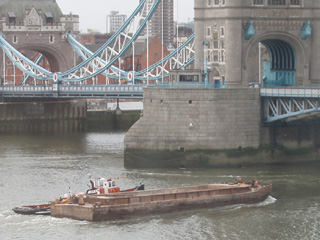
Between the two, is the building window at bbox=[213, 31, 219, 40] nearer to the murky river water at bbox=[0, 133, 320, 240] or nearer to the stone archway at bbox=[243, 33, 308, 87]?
the stone archway at bbox=[243, 33, 308, 87]

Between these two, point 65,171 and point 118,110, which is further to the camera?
point 118,110

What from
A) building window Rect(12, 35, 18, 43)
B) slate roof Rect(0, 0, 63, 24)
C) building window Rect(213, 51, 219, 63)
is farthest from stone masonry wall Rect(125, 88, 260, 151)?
slate roof Rect(0, 0, 63, 24)

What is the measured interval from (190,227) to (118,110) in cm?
5624

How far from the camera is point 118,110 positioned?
10856cm

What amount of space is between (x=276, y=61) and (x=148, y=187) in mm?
20973

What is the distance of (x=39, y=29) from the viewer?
368ft

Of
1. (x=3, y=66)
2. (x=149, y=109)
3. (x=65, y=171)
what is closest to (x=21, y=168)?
(x=65, y=171)

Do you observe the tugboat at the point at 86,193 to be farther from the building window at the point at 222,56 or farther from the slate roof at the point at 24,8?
the slate roof at the point at 24,8

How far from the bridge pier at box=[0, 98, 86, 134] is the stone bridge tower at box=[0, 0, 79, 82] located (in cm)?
748

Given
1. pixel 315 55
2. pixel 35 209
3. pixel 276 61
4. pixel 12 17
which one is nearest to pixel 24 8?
pixel 12 17

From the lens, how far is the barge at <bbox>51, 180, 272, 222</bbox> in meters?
54.4

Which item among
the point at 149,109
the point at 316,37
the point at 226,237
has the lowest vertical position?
the point at 226,237

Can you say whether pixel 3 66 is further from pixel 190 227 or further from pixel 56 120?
pixel 190 227

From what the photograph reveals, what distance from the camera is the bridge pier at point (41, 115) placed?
336ft
